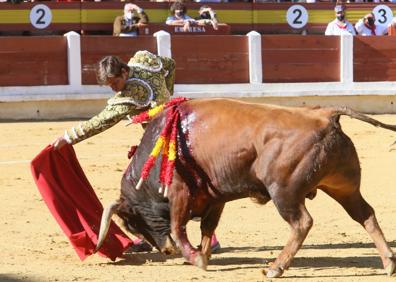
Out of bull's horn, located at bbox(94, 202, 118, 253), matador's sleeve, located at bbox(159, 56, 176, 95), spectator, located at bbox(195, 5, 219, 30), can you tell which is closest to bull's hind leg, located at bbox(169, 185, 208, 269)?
bull's horn, located at bbox(94, 202, 118, 253)

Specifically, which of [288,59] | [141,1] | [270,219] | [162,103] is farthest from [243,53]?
[162,103]

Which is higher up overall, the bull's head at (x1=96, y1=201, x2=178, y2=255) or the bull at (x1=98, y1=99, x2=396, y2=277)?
the bull at (x1=98, y1=99, x2=396, y2=277)

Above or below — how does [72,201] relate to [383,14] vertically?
below

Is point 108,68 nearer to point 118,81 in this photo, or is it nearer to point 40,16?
point 118,81

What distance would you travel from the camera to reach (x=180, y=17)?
1369cm

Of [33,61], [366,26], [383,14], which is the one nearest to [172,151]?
[33,61]

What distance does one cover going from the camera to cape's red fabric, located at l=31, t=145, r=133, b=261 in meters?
5.83

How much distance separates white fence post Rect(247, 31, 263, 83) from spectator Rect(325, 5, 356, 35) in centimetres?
111

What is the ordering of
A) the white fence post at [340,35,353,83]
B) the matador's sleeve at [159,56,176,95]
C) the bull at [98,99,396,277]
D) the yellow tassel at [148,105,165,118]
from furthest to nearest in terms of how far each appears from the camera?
the white fence post at [340,35,353,83]
the matador's sleeve at [159,56,176,95]
the yellow tassel at [148,105,165,118]
the bull at [98,99,396,277]

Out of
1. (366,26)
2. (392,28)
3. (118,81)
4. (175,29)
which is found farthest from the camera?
(392,28)

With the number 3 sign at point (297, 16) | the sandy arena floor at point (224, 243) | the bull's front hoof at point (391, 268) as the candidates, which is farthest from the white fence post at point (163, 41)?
the bull's front hoof at point (391, 268)

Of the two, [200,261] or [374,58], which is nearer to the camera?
[200,261]

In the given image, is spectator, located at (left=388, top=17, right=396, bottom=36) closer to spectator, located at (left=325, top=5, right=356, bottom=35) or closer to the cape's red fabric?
spectator, located at (left=325, top=5, right=356, bottom=35)

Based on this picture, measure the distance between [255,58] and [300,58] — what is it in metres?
0.60
